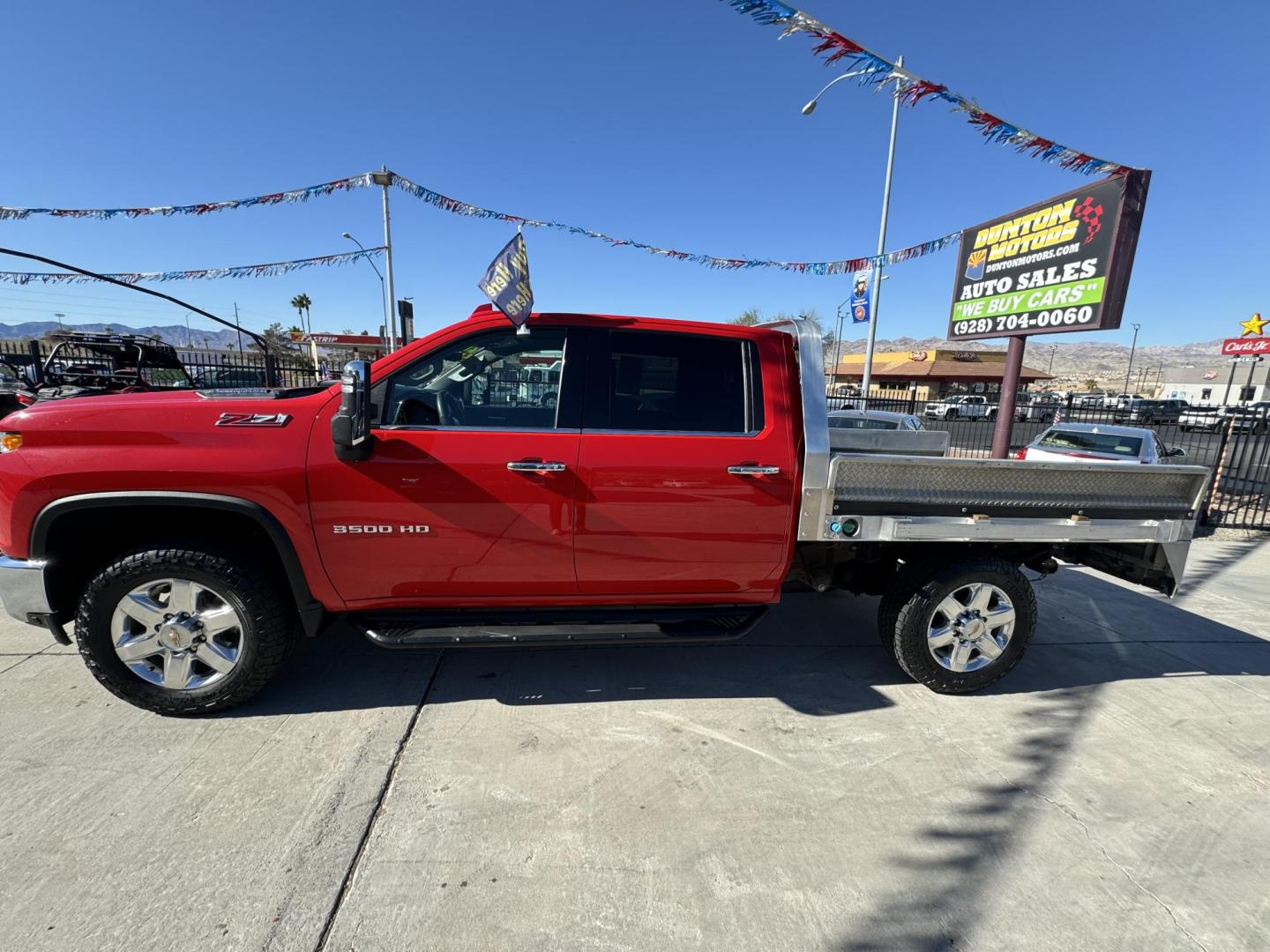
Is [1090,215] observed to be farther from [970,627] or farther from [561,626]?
[561,626]

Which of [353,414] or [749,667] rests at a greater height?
[353,414]

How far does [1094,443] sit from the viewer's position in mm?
8891

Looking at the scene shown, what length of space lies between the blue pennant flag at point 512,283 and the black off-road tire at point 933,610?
7.98ft

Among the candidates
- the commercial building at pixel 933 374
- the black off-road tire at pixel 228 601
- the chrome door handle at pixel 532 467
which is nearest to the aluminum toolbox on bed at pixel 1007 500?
the chrome door handle at pixel 532 467

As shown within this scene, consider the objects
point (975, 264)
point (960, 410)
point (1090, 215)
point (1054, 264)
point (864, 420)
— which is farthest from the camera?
point (960, 410)

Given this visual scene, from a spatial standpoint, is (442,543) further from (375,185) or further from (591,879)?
(375,185)

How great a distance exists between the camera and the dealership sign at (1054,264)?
565 cm

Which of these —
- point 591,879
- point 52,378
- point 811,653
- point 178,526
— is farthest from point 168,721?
point 52,378

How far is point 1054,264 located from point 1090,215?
1.93 ft

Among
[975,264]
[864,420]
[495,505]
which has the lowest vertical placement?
[495,505]

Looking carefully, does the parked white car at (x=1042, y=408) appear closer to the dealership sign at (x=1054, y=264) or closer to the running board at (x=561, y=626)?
the dealership sign at (x=1054, y=264)

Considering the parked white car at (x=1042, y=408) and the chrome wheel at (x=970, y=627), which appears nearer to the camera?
the chrome wheel at (x=970, y=627)

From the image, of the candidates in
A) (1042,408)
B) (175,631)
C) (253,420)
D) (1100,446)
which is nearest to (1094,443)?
(1100,446)

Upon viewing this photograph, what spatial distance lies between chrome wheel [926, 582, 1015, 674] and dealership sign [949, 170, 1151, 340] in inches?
176
